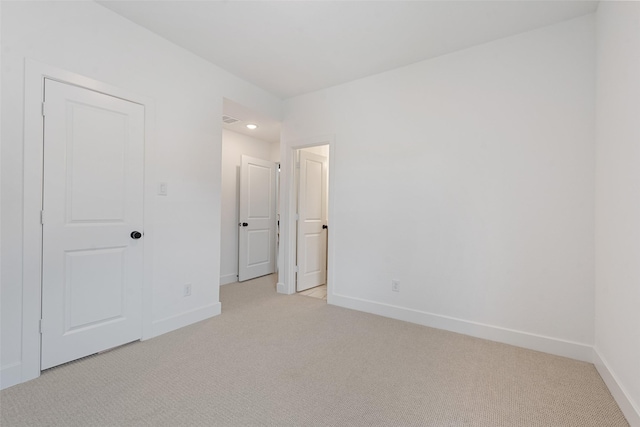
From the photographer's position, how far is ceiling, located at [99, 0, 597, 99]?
2.19 metres

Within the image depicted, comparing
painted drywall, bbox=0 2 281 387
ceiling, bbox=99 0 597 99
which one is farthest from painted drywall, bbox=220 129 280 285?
ceiling, bbox=99 0 597 99

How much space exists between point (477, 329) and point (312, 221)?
2.42 m

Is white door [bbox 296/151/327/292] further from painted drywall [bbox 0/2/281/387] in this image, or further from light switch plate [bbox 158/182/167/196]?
light switch plate [bbox 158/182/167/196]

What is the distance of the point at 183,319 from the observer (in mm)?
2809

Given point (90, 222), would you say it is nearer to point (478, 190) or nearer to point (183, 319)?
point (183, 319)

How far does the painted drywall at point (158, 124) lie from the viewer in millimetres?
1815

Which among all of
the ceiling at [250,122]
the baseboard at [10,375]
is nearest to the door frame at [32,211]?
the baseboard at [10,375]

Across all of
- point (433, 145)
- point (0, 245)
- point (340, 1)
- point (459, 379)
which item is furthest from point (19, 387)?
point (433, 145)

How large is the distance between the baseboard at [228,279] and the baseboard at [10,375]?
8.68 feet

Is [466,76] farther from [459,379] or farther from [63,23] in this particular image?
[63,23]

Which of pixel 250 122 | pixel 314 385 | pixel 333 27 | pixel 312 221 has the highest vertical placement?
pixel 333 27

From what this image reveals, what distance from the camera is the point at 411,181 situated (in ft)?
9.91

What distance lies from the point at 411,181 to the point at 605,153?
144 centimetres

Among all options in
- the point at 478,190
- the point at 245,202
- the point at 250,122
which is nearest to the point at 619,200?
the point at 478,190
